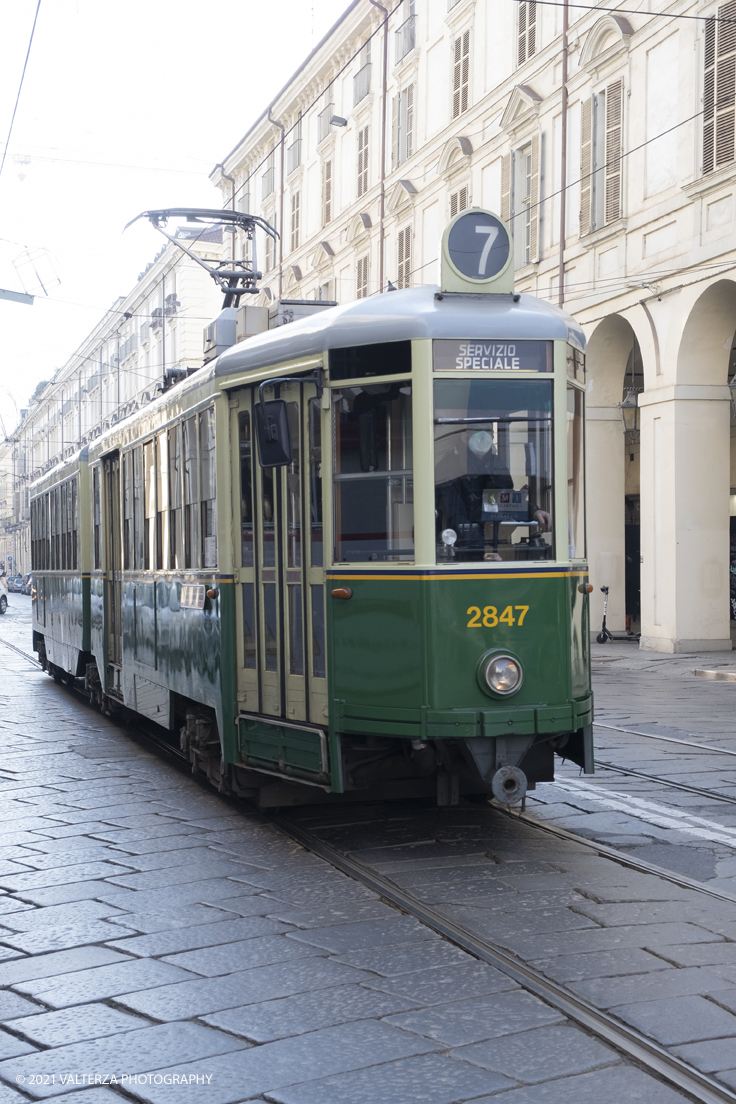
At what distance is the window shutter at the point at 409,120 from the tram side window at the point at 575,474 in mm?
21570

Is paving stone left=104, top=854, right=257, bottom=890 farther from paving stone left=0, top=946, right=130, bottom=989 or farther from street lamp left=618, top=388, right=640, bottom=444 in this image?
street lamp left=618, top=388, right=640, bottom=444

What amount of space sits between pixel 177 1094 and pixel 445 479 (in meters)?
2.99

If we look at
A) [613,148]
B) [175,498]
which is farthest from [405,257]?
[175,498]

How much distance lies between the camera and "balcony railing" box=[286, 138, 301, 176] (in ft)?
109

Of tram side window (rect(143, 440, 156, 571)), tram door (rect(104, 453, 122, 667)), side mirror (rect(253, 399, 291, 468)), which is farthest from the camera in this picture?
tram door (rect(104, 453, 122, 667))

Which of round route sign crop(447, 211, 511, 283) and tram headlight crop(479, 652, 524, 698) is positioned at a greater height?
round route sign crop(447, 211, 511, 283)

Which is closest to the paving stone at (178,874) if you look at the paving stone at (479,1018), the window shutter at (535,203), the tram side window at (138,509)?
the paving stone at (479,1018)

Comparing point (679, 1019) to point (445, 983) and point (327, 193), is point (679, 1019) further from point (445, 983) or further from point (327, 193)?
point (327, 193)

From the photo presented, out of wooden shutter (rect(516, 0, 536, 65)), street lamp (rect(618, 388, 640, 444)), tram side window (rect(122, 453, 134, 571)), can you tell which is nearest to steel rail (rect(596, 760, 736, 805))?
tram side window (rect(122, 453, 134, 571))

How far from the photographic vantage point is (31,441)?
87.9 m

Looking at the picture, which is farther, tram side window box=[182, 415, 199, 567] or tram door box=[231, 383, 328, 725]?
tram side window box=[182, 415, 199, 567]

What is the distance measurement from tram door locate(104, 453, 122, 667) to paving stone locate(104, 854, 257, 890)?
16.2ft

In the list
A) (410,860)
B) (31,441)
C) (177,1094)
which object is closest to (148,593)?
(410,860)

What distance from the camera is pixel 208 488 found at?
7.00 meters
